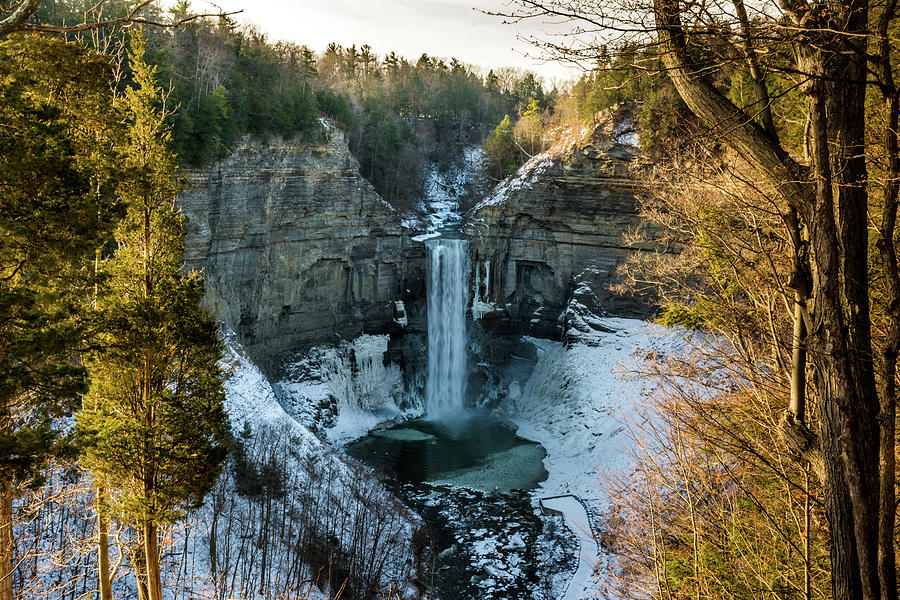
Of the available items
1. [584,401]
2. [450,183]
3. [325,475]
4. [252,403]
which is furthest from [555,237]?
[450,183]

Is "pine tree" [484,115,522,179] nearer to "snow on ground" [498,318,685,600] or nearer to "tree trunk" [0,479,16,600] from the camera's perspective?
"snow on ground" [498,318,685,600]

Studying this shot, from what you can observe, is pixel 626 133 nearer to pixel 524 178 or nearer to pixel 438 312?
pixel 524 178

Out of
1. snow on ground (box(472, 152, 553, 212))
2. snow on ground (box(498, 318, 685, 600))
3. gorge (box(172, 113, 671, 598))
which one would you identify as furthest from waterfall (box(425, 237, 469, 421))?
snow on ground (box(472, 152, 553, 212))

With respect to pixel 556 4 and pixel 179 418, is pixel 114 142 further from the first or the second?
pixel 556 4

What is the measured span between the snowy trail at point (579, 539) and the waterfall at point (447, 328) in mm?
12969

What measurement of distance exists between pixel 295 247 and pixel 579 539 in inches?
784

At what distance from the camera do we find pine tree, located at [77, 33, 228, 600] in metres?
9.47

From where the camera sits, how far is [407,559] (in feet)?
59.9

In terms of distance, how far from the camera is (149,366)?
32.5ft

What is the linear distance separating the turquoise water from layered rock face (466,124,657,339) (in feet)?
22.1

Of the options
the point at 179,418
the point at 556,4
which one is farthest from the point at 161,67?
the point at 556,4

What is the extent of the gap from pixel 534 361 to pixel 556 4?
1244 inches

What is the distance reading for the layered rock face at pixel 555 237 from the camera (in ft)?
101

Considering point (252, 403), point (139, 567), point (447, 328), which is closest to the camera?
point (139, 567)
